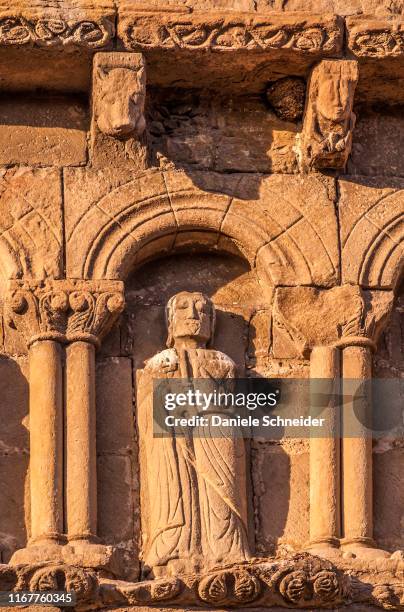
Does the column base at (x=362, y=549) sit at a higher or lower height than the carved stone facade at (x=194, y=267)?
lower

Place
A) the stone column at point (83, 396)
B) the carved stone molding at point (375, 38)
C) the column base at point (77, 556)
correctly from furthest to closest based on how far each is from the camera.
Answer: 1. the carved stone molding at point (375, 38)
2. the stone column at point (83, 396)
3. the column base at point (77, 556)

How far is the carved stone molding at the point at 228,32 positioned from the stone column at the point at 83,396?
136 cm

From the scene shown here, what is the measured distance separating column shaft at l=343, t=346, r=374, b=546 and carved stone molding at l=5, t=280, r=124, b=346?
129 cm

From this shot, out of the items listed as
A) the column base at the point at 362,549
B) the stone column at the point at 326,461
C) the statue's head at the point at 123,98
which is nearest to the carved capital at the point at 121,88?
the statue's head at the point at 123,98

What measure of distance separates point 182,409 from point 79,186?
1.41m

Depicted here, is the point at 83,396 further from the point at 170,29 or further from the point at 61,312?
the point at 170,29

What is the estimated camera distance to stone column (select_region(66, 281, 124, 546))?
16641 millimetres

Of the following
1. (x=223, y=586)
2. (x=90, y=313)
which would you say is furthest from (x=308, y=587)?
(x=90, y=313)

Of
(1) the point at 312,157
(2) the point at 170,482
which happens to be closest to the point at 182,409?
(2) the point at 170,482

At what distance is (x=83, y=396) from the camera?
55.5 ft

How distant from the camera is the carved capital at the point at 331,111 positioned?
17438mm

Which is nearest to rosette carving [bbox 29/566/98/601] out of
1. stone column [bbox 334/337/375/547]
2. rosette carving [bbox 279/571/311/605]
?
rosette carving [bbox 279/571/311/605]

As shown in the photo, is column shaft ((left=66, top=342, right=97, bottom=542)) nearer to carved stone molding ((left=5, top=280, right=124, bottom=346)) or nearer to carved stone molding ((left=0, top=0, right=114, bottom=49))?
carved stone molding ((left=5, top=280, right=124, bottom=346))

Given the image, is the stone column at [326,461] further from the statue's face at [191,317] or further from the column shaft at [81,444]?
the column shaft at [81,444]
